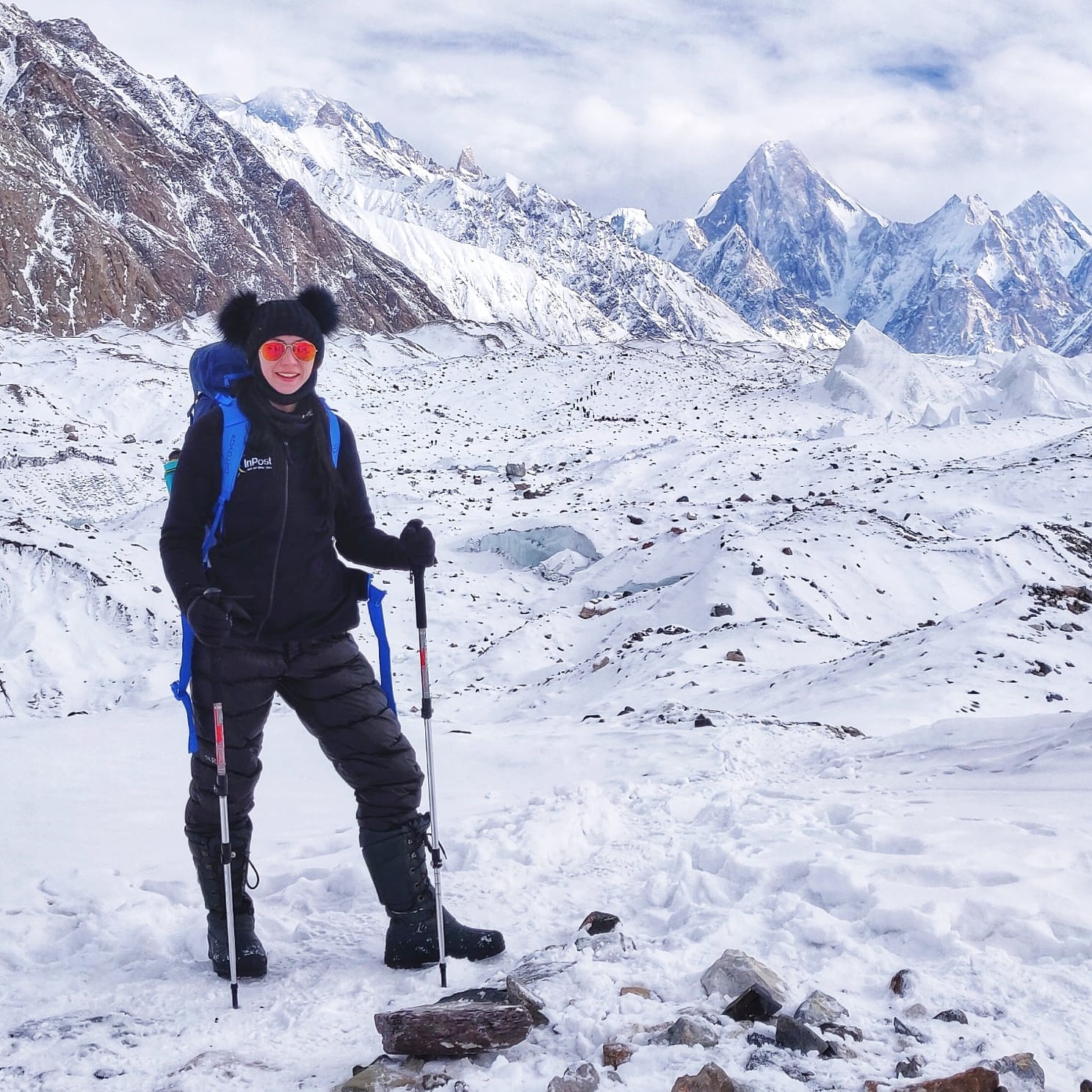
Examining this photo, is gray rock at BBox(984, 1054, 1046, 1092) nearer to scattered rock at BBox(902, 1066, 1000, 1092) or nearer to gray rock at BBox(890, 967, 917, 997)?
scattered rock at BBox(902, 1066, 1000, 1092)

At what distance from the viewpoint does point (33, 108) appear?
8419cm

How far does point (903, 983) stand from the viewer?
2928 mm

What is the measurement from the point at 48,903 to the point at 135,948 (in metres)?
0.74

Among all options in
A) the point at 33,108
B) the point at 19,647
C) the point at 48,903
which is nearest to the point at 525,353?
the point at 19,647

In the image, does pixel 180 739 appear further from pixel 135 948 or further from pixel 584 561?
pixel 584 561

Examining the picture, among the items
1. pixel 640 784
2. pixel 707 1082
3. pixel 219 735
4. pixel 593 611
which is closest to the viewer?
pixel 707 1082

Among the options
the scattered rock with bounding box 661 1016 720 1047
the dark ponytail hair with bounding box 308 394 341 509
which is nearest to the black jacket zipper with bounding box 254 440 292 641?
the dark ponytail hair with bounding box 308 394 341 509

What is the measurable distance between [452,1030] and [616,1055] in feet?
1.63

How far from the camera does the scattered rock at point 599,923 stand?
3.59 meters

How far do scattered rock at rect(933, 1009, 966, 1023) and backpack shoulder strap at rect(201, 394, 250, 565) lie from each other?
9.51 ft

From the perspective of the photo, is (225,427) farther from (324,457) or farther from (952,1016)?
(952,1016)

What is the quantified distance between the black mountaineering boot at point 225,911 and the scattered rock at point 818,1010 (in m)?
1.97

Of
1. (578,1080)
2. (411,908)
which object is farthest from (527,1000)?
(411,908)

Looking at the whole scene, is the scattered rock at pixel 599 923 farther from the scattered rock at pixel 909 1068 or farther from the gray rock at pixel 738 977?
the scattered rock at pixel 909 1068
